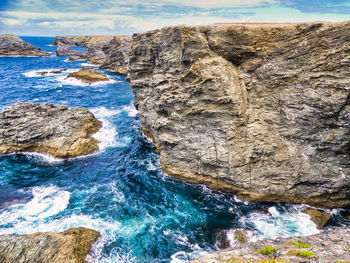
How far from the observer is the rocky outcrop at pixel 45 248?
1580 cm

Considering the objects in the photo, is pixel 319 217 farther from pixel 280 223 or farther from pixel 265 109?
pixel 265 109

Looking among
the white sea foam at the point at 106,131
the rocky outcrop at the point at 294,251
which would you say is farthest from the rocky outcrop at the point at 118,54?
the rocky outcrop at the point at 294,251

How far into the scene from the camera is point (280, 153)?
22.7 meters

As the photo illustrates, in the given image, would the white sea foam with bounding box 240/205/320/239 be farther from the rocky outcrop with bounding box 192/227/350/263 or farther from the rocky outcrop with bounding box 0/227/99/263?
→ the rocky outcrop with bounding box 0/227/99/263

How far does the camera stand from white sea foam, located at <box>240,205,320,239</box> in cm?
1916

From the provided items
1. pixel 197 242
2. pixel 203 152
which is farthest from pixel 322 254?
pixel 203 152

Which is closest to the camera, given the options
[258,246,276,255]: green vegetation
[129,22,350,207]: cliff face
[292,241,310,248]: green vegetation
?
[258,246,276,255]: green vegetation

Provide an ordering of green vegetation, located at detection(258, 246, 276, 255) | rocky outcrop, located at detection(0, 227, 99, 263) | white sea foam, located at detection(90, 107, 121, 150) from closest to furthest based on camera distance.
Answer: green vegetation, located at detection(258, 246, 276, 255) → rocky outcrop, located at detection(0, 227, 99, 263) → white sea foam, located at detection(90, 107, 121, 150)

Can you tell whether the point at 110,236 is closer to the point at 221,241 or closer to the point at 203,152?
the point at 221,241

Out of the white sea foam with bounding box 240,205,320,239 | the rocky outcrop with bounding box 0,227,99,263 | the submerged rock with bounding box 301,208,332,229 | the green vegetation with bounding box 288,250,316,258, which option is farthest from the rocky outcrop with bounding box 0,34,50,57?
the green vegetation with bounding box 288,250,316,258

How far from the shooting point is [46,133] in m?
33.5

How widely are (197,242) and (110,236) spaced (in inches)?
292

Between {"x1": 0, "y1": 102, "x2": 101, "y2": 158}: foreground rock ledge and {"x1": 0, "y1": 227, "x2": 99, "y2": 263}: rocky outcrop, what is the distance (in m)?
16.1

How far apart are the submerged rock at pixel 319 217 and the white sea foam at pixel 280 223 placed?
36cm
